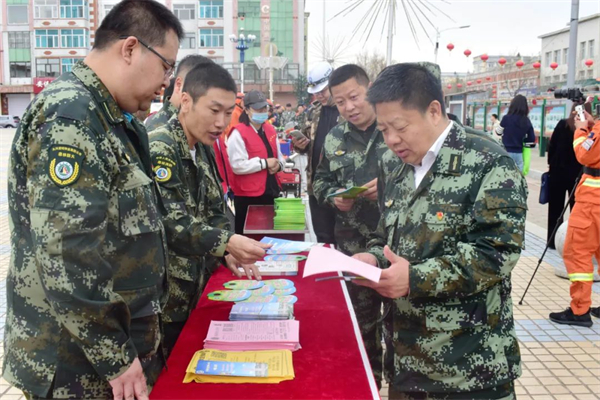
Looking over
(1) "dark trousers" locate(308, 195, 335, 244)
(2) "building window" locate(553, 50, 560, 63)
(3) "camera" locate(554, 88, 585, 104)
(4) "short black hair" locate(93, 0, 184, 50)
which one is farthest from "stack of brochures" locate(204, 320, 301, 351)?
(2) "building window" locate(553, 50, 560, 63)

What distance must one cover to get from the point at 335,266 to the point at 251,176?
3989 mm

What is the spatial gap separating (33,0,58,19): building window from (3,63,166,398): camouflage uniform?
4999 centimetres

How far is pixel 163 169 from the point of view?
230 centimetres

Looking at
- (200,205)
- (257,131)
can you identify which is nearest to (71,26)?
(257,131)

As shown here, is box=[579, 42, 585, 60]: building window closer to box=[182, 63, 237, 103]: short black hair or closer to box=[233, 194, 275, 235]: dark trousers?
box=[233, 194, 275, 235]: dark trousers

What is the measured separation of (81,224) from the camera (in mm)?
1357

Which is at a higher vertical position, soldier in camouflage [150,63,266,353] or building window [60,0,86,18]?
building window [60,0,86,18]

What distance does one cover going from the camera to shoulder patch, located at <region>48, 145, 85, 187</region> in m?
1.35

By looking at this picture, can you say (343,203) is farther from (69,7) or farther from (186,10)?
(69,7)

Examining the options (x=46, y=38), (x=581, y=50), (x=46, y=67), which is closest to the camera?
(x=581, y=50)

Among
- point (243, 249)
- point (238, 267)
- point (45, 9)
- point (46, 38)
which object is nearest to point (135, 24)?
point (243, 249)

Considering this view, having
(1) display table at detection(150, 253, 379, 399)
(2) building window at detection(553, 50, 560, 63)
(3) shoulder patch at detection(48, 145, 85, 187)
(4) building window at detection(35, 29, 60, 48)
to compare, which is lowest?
(1) display table at detection(150, 253, 379, 399)

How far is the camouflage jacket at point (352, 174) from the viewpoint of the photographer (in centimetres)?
348

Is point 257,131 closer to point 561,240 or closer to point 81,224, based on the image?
point 561,240
